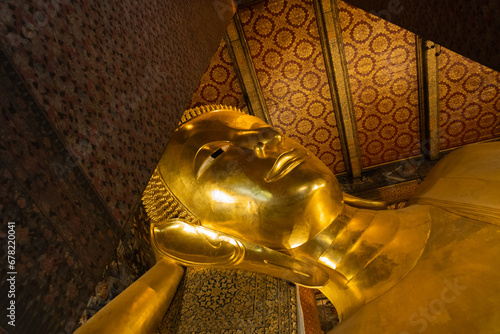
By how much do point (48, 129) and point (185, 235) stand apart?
1.34m

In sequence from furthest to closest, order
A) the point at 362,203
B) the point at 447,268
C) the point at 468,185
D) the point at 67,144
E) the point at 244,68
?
1. the point at 244,68
2. the point at 362,203
3. the point at 468,185
4. the point at 447,268
5. the point at 67,144

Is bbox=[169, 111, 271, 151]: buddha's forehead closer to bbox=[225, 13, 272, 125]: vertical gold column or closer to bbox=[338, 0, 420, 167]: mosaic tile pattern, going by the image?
bbox=[225, 13, 272, 125]: vertical gold column

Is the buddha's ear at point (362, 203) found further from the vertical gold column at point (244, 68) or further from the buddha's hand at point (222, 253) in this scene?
the vertical gold column at point (244, 68)

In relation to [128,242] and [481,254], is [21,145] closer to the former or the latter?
[128,242]

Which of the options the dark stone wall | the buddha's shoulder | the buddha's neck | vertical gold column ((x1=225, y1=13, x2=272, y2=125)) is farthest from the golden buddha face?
vertical gold column ((x1=225, y1=13, x2=272, y2=125))

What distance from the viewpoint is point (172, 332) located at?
1.83 metres

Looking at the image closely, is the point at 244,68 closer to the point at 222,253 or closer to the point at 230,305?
the point at 222,253

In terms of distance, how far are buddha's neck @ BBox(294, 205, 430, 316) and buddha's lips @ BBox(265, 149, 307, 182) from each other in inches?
15.9

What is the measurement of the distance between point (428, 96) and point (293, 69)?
175 centimetres

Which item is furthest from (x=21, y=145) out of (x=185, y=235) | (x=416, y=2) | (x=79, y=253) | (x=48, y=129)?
(x=185, y=235)

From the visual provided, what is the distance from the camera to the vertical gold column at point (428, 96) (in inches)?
175

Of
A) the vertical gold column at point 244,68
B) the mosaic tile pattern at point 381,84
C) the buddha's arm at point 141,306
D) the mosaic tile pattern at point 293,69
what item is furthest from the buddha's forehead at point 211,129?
the mosaic tile pattern at point 381,84

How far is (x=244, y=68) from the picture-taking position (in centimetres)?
451

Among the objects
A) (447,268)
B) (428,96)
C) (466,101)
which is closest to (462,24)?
(447,268)
